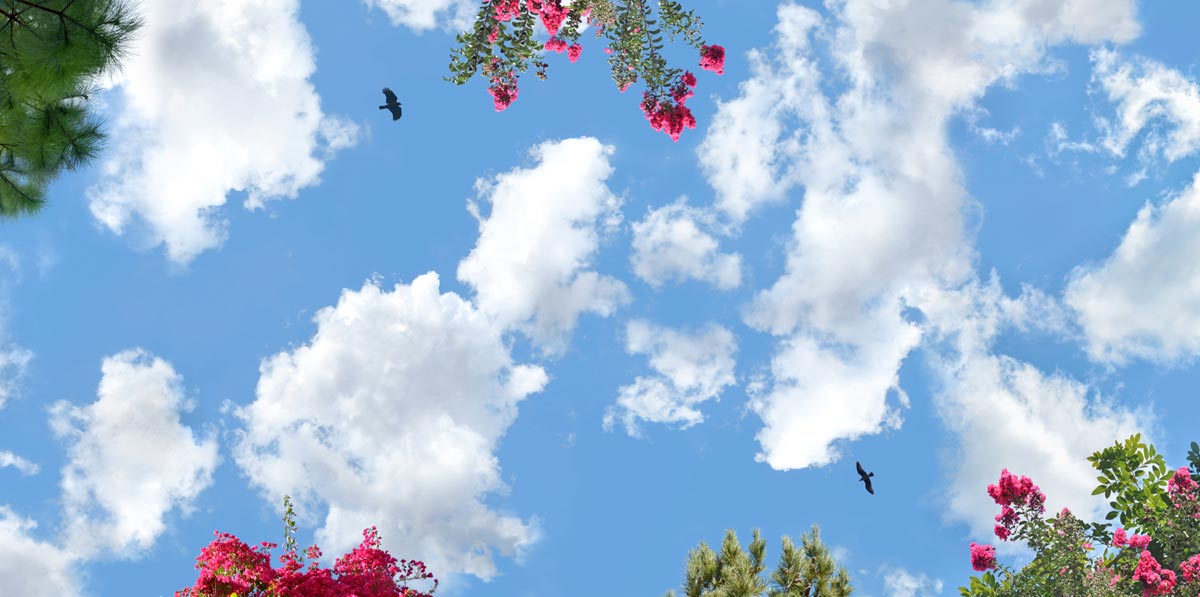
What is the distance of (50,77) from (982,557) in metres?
13.6

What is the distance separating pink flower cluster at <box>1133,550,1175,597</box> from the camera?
34.8 feet

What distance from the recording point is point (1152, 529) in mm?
12172

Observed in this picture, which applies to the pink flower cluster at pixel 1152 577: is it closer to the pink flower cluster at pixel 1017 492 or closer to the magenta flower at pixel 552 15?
the pink flower cluster at pixel 1017 492

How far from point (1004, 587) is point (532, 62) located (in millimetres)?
10409

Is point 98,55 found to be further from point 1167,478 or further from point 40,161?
point 1167,478

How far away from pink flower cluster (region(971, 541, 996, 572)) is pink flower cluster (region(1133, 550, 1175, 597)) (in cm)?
178

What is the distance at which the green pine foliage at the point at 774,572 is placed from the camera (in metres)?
12.9

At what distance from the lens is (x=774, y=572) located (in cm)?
1331

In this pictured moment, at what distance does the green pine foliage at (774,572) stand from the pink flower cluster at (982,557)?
221 centimetres

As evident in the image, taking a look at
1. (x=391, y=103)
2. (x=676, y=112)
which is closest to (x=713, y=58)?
(x=676, y=112)

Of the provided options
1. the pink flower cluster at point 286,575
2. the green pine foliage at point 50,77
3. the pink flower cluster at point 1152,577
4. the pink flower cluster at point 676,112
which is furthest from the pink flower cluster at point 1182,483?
the green pine foliage at point 50,77

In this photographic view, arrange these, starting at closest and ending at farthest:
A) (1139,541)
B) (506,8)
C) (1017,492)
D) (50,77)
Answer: (50,77), (506,8), (1017,492), (1139,541)

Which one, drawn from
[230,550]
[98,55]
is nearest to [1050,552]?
[230,550]

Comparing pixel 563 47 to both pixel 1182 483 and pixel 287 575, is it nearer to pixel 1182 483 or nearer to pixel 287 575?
pixel 287 575
